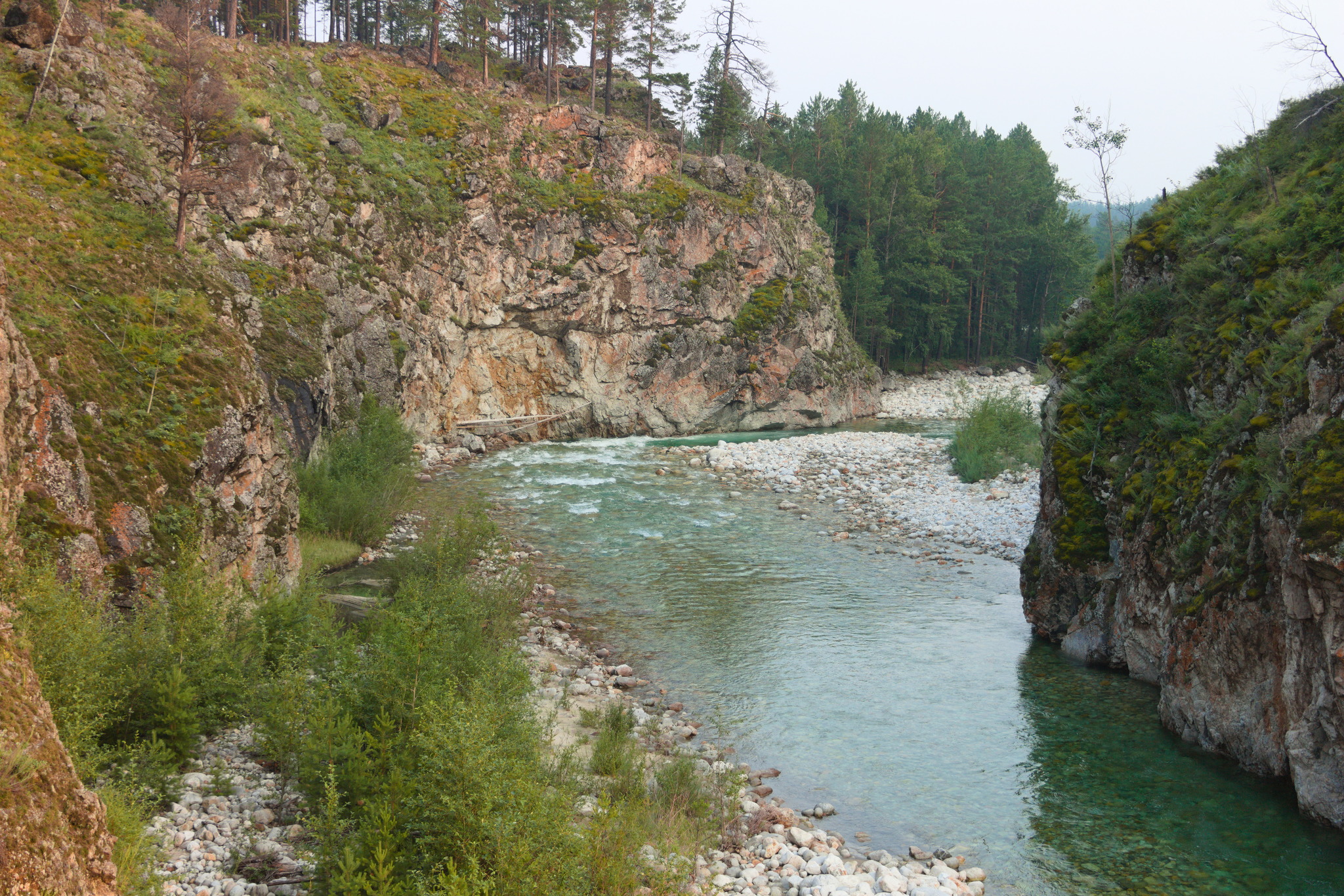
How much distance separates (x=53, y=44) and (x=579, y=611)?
14630mm

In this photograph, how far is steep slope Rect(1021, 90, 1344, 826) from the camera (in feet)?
22.9

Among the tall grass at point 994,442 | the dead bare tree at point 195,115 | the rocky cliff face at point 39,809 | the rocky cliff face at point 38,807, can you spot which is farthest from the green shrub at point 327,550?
the tall grass at point 994,442

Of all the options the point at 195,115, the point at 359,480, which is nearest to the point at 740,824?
the point at 359,480

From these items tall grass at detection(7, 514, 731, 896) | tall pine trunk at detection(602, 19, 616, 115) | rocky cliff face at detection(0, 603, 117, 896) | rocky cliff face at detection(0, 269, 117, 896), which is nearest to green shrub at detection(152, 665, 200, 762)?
tall grass at detection(7, 514, 731, 896)

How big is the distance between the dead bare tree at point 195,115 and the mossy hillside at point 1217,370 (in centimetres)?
1389

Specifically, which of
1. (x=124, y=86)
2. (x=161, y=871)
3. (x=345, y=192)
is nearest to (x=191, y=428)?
(x=161, y=871)

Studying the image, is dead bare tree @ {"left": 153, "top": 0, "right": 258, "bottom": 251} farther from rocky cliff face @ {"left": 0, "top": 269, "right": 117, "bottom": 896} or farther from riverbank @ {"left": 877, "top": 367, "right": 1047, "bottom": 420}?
riverbank @ {"left": 877, "top": 367, "right": 1047, "bottom": 420}

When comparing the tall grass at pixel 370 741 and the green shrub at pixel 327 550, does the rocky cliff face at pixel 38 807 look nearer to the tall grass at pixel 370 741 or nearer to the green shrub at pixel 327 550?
the tall grass at pixel 370 741

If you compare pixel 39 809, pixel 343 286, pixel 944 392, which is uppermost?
pixel 343 286

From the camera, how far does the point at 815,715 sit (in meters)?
9.79

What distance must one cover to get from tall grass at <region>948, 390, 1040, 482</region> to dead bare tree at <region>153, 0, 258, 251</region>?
20829mm

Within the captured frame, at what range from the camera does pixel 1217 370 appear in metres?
9.52

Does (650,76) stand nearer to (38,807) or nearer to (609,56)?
(609,56)

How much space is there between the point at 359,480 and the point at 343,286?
1053 cm
